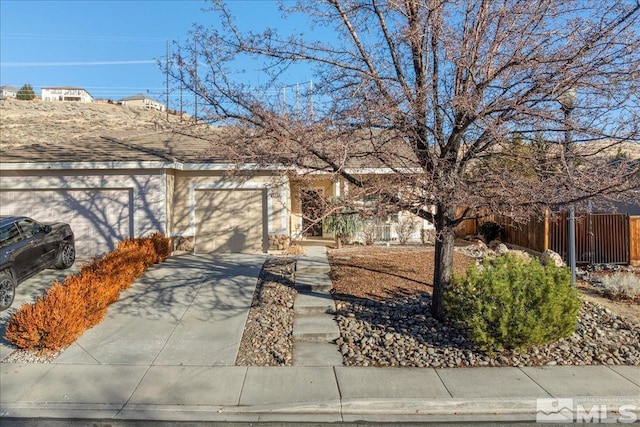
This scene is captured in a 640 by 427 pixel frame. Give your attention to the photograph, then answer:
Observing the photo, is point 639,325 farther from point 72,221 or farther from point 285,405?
point 72,221

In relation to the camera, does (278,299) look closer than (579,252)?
Yes

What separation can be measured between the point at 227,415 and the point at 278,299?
363 centimetres

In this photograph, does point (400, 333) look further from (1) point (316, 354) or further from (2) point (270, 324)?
(2) point (270, 324)

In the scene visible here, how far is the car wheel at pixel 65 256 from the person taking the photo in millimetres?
10100

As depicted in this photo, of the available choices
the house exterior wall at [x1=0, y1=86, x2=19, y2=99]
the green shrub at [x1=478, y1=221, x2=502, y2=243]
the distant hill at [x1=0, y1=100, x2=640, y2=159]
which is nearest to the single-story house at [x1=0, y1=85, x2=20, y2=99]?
the house exterior wall at [x1=0, y1=86, x2=19, y2=99]

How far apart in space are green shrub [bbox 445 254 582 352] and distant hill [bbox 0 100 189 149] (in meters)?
27.0

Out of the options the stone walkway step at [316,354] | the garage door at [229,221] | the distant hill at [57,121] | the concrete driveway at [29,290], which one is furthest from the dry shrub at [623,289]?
the distant hill at [57,121]

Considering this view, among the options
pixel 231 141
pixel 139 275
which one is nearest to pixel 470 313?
pixel 231 141

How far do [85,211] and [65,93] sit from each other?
64504 millimetres

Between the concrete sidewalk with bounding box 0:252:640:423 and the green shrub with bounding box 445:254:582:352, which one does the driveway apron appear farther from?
the green shrub with bounding box 445:254:582:352

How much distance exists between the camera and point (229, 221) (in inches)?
523

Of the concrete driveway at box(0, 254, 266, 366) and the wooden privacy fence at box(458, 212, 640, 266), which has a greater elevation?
the wooden privacy fence at box(458, 212, 640, 266)

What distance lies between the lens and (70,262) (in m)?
10.5

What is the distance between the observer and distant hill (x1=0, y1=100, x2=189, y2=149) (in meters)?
33.2
